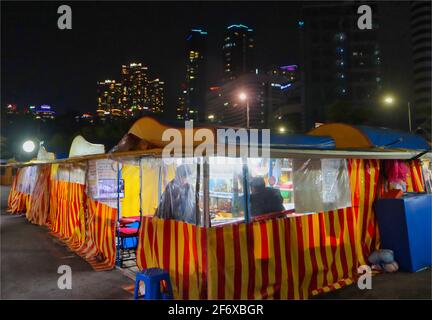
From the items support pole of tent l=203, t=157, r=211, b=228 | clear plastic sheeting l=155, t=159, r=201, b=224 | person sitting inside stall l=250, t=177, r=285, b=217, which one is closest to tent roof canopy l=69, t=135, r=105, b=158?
clear plastic sheeting l=155, t=159, r=201, b=224

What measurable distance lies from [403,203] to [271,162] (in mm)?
2967

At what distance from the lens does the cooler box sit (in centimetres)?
741

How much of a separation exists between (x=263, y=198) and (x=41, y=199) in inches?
437

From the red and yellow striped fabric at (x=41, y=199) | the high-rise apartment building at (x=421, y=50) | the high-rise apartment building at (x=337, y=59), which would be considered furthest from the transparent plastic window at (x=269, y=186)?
the high-rise apartment building at (x=421, y=50)

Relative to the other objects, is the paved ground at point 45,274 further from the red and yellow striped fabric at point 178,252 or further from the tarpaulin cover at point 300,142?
the tarpaulin cover at point 300,142

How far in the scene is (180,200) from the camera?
243 inches

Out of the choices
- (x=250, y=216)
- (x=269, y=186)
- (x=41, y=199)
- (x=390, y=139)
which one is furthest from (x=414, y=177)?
(x=41, y=199)

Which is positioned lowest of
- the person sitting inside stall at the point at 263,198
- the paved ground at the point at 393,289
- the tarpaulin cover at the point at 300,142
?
the paved ground at the point at 393,289

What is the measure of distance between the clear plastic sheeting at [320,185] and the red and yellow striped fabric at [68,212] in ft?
20.1

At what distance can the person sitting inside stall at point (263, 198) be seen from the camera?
6715 mm

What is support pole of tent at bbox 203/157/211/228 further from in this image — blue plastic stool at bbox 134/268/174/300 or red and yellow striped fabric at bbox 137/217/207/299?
blue plastic stool at bbox 134/268/174/300
